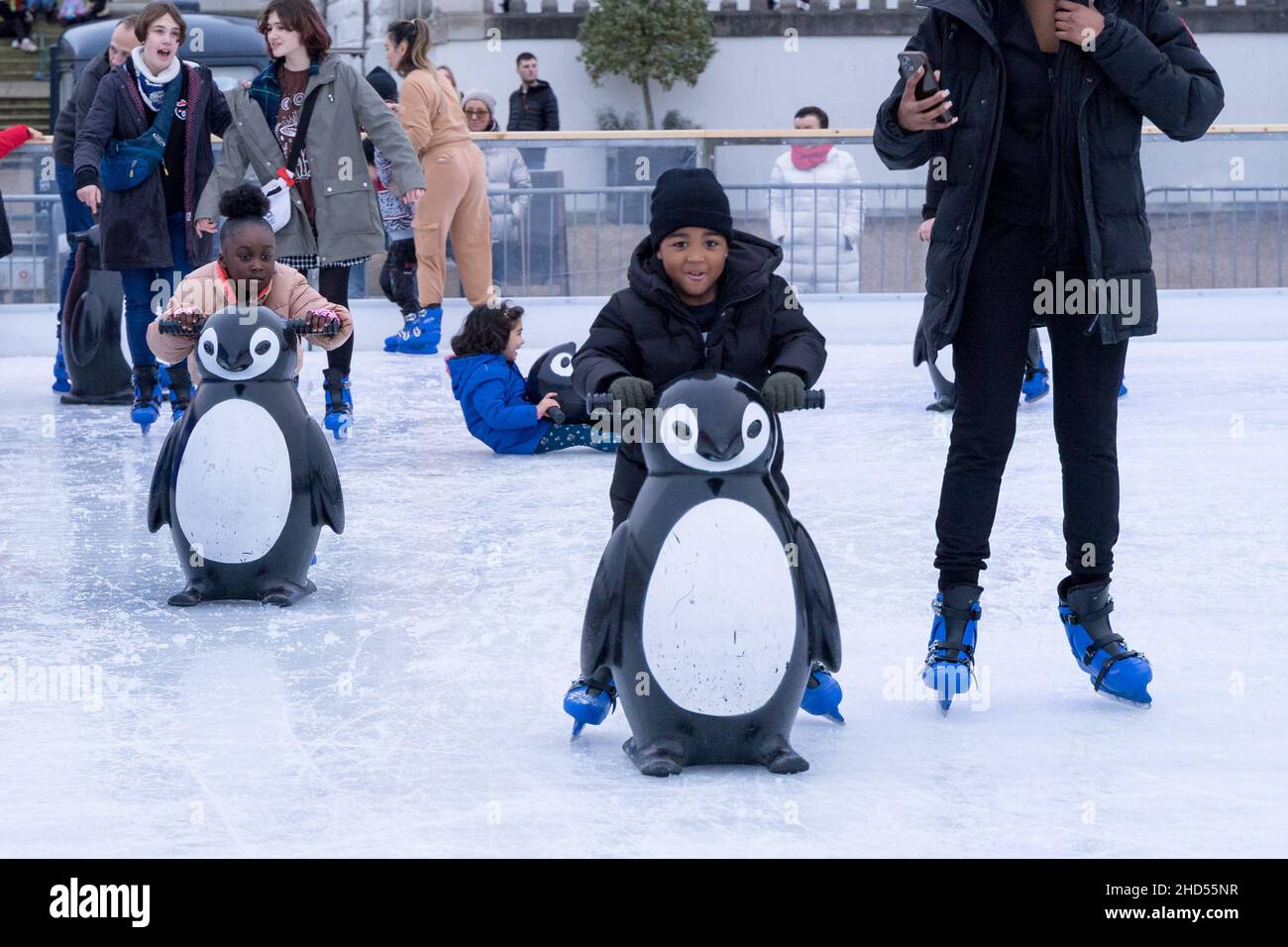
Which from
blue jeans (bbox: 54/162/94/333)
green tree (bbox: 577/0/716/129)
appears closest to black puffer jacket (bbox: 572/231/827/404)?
blue jeans (bbox: 54/162/94/333)

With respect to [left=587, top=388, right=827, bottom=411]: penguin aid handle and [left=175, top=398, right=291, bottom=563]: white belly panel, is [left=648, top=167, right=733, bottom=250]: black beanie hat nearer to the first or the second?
[left=587, top=388, right=827, bottom=411]: penguin aid handle

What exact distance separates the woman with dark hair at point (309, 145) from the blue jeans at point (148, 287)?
513 millimetres

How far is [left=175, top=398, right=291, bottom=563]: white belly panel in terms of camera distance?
434cm

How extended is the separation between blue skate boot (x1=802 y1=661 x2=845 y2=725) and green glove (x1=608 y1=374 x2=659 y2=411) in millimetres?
610

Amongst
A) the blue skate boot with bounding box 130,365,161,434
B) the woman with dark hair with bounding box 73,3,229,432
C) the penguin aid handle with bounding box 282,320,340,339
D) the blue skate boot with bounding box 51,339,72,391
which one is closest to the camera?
the penguin aid handle with bounding box 282,320,340,339

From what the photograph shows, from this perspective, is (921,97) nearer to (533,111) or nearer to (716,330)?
(716,330)

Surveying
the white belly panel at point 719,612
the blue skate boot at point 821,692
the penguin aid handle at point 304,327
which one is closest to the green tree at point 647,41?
the penguin aid handle at point 304,327

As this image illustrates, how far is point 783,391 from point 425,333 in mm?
7090

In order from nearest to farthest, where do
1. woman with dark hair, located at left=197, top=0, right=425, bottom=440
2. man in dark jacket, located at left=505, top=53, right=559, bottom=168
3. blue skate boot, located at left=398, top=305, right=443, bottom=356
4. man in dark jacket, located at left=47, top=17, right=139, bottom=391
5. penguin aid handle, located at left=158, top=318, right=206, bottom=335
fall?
penguin aid handle, located at left=158, top=318, right=206, bottom=335
woman with dark hair, located at left=197, top=0, right=425, bottom=440
man in dark jacket, located at left=47, top=17, right=139, bottom=391
blue skate boot, located at left=398, top=305, right=443, bottom=356
man in dark jacket, located at left=505, top=53, right=559, bottom=168

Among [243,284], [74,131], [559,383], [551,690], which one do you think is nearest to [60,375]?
[74,131]

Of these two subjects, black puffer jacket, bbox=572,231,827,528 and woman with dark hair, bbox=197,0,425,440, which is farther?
woman with dark hair, bbox=197,0,425,440

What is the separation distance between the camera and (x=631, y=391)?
10.2ft
